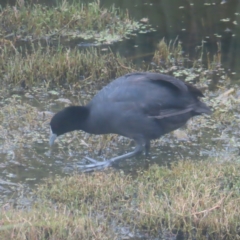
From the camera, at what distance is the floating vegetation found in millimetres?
8391

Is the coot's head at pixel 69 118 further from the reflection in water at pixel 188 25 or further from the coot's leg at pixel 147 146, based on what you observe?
the reflection in water at pixel 188 25

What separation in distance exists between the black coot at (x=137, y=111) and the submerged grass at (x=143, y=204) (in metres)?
0.37

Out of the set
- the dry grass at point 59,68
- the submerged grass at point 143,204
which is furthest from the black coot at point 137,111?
the dry grass at point 59,68

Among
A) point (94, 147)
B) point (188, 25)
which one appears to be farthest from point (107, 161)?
point (188, 25)

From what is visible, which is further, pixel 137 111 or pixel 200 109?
pixel 200 109

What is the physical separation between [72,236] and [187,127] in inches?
90.3

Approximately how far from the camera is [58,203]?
178 inches

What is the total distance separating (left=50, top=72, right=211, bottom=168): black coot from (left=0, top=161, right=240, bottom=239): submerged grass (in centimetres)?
37

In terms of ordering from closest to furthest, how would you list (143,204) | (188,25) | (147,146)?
(143,204) → (147,146) → (188,25)

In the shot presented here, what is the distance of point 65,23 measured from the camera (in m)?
8.62

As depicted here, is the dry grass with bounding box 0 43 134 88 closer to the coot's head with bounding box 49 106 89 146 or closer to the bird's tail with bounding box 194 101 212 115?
the coot's head with bounding box 49 106 89 146

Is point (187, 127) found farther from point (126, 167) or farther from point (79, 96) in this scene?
point (79, 96)

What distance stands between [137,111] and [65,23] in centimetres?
375

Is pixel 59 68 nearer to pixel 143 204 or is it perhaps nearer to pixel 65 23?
pixel 65 23
